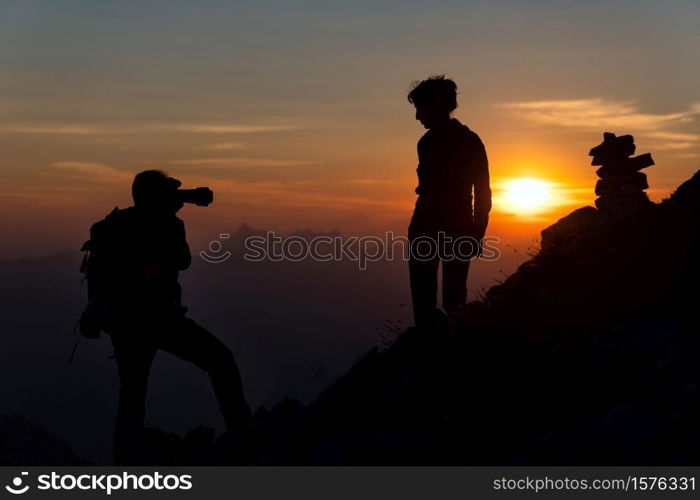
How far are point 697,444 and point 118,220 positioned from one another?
22.3 ft

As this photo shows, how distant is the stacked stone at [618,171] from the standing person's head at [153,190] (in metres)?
18.5

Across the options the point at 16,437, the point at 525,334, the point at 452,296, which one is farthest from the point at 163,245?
the point at 16,437

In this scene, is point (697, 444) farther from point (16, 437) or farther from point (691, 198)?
point (16, 437)

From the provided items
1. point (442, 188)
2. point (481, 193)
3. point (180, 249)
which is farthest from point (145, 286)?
point (481, 193)

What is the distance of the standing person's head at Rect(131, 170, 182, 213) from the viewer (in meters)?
10.7

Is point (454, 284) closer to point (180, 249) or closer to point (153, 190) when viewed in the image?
point (180, 249)

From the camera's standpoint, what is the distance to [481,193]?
38.0ft

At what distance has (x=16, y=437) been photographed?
18109 mm

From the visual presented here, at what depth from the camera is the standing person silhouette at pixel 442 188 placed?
11.5 metres

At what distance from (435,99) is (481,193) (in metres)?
1.33

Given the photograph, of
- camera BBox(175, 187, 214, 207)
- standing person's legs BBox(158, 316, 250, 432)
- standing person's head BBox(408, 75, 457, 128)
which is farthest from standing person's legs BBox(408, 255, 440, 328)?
camera BBox(175, 187, 214, 207)

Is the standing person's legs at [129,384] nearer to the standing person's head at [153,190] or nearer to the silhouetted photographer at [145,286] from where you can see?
the silhouetted photographer at [145,286]
